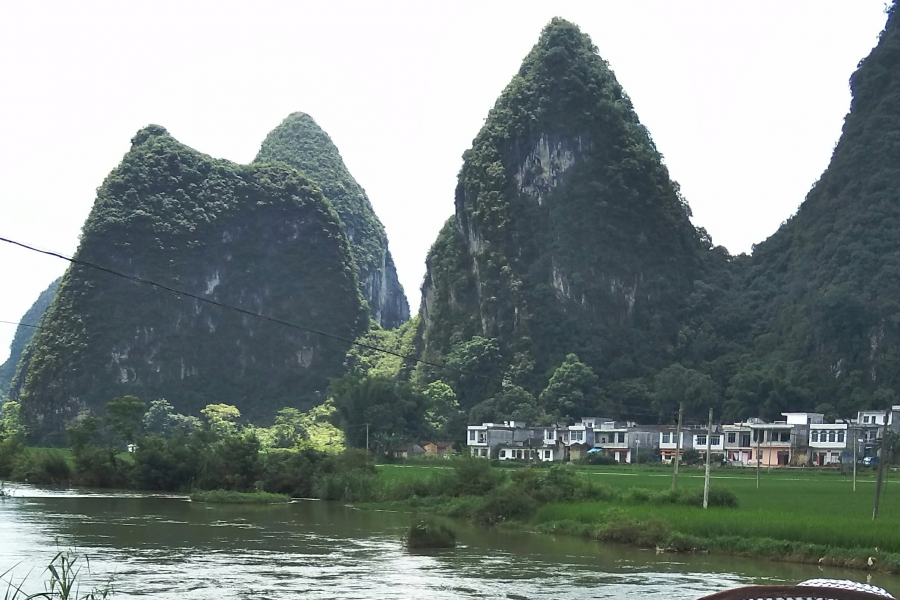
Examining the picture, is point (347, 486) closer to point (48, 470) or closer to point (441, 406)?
point (48, 470)

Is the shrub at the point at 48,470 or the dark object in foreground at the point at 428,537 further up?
the dark object in foreground at the point at 428,537

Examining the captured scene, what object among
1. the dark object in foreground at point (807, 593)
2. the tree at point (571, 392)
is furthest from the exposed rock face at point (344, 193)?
the dark object in foreground at point (807, 593)

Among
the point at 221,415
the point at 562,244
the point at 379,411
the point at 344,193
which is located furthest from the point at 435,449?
the point at 344,193

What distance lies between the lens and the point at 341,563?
57.4 ft

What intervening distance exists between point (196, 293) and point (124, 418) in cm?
4393

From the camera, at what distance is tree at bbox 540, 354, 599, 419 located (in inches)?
2510

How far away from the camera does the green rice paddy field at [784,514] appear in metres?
18.2

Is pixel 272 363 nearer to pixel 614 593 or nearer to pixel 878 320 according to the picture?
pixel 878 320

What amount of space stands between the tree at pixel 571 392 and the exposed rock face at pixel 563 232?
5.17m

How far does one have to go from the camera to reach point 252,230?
301 ft

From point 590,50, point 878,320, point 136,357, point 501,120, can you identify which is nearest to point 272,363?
point 136,357

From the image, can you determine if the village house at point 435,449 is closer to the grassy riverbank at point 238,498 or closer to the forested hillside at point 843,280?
the forested hillside at point 843,280

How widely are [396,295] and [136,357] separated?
3961 centimetres

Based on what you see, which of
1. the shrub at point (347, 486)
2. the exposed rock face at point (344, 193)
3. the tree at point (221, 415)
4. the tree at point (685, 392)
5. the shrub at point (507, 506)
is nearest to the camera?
the shrub at point (507, 506)
